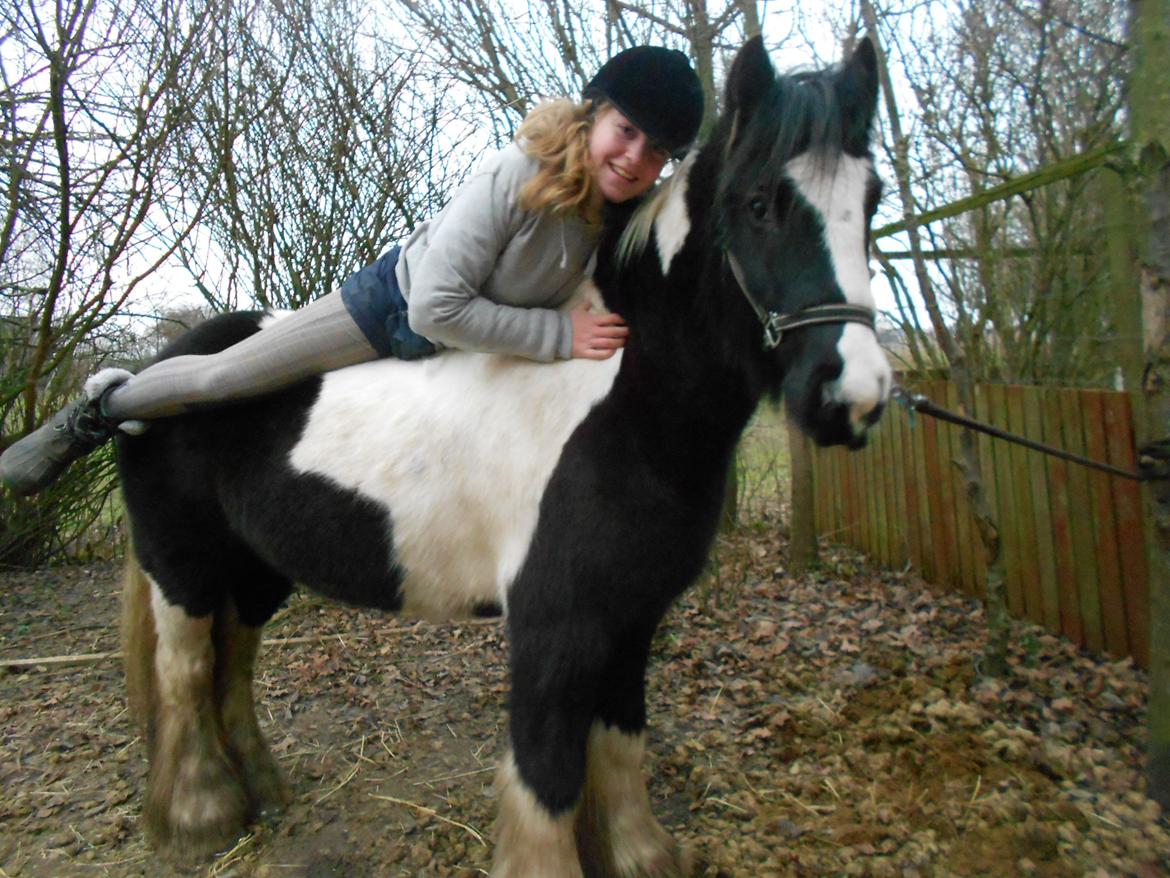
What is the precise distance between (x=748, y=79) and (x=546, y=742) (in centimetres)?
165

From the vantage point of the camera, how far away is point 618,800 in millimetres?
2430

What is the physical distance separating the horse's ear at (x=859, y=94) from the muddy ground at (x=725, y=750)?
2.05 m

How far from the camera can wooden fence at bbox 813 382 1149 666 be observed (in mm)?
3488

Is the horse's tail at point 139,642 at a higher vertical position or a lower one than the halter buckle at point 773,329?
lower

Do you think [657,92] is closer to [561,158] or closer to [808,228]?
[561,158]

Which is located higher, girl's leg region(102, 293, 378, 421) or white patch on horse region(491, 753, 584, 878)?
girl's leg region(102, 293, 378, 421)

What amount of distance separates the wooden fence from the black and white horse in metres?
0.98

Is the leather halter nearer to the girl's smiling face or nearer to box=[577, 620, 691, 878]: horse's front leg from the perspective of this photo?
the girl's smiling face

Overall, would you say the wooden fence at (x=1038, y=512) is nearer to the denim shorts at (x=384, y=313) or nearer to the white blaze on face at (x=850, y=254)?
the white blaze on face at (x=850, y=254)

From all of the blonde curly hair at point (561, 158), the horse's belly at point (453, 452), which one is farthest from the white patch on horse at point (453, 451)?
the blonde curly hair at point (561, 158)

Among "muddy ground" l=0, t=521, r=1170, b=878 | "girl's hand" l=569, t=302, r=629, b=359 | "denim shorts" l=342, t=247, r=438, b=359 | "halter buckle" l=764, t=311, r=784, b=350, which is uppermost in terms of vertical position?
"denim shorts" l=342, t=247, r=438, b=359

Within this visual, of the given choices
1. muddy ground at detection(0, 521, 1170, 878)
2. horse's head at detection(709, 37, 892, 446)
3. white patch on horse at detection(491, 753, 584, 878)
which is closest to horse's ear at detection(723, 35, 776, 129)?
horse's head at detection(709, 37, 892, 446)

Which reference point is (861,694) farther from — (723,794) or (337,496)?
(337,496)

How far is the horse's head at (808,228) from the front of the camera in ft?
5.09
